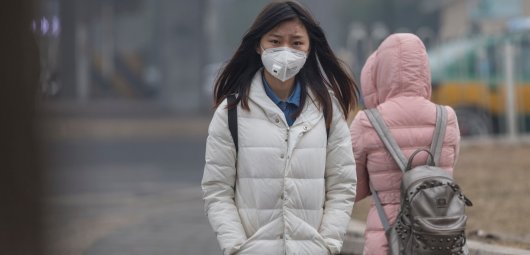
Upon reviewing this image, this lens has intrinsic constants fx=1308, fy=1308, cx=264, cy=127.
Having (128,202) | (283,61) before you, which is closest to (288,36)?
(283,61)

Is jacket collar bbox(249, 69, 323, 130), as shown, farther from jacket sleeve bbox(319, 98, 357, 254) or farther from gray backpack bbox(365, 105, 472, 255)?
gray backpack bbox(365, 105, 472, 255)

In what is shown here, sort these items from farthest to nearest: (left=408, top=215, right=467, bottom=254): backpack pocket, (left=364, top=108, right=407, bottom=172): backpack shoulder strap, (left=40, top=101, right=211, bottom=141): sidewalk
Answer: (left=40, top=101, right=211, bottom=141): sidewalk, (left=364, top=108, right=407, bottom=172): backpack shoulder strap, (left=408, top=215, right=467, bottom=254): backpack pocket

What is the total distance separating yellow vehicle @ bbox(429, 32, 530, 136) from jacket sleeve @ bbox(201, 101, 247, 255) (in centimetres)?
1838

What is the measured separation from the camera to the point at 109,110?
45.4 meters

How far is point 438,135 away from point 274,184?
1.01 m

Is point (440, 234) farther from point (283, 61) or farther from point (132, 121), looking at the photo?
point (132, 121)

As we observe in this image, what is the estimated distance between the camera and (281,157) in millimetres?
4074

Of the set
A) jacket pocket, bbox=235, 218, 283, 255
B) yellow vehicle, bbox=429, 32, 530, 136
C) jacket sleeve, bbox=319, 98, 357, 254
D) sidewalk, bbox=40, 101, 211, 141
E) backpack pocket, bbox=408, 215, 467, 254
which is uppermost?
jacket sleeve, bbox=319, 98, 357, 254

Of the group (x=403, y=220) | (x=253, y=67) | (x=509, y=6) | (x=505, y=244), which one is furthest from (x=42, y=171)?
(x=509, y=6)

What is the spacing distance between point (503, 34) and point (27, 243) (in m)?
20.9

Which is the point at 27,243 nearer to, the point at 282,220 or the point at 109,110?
the point at 282,220

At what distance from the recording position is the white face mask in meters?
4.11

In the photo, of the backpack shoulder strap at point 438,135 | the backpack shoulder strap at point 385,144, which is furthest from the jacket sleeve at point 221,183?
the backpack shoulder strap at point 438,135

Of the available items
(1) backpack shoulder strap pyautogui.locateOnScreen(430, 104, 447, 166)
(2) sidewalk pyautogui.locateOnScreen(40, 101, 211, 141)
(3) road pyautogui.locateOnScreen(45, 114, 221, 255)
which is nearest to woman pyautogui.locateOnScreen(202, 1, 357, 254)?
(3) road pyautogui.locateOnScreen(45, 114, 221, 255)
